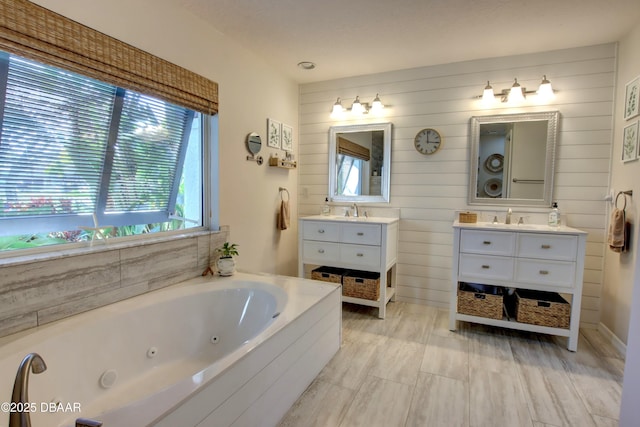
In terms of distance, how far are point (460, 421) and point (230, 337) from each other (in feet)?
4.69

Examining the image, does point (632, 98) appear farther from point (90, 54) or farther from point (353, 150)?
point (90, 54)

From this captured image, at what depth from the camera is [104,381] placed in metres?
1.64

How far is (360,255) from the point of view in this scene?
3039 millimetres

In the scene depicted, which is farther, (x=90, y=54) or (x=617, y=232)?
(x=617, y=232)

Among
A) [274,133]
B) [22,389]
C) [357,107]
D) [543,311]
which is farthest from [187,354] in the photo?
[357,107]

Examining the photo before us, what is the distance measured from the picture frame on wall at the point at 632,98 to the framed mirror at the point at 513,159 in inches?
17.7

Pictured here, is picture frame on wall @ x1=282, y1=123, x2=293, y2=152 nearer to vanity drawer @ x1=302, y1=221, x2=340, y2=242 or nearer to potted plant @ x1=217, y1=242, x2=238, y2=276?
vanity drawer @ x1=302, y1=221, x2=340, y2=242

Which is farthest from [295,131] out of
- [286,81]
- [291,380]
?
[291,380]

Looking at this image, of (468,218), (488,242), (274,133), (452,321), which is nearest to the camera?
(488,242)

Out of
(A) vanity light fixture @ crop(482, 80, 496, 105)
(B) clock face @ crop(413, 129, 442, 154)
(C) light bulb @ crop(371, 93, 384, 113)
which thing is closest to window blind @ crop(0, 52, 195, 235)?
(C) light bulb @ crop(371, 93, 384, 113)

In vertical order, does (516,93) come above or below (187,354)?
above

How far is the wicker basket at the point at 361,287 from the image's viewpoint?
9.90 ft

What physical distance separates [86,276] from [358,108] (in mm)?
2765

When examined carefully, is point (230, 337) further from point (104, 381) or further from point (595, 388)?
point (595, 388)
